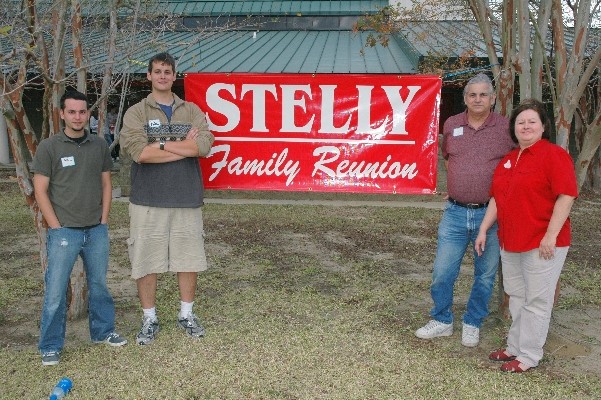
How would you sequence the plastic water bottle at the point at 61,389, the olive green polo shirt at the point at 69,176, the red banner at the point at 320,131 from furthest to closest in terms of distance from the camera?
the red banner at the point at 320,131
the olive green polo shirt at the point at 69,176
the plastic water bottle at the point at 61,389

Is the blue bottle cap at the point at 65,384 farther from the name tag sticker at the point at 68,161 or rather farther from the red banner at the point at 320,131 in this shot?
the red banner at the point at 320,131

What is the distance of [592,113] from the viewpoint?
47.8 ft

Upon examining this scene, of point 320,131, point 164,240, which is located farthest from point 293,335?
point 320,131

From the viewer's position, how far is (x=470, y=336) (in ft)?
15.1

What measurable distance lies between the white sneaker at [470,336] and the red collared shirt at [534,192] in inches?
33.1

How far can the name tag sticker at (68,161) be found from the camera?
13.5ft

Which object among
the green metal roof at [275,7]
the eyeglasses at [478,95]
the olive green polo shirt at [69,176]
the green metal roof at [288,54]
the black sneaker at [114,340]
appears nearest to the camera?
the olive green polo shirt at [69,176]

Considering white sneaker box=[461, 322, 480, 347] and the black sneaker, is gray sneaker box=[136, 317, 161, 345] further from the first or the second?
white sneaker box=[461, 322, 480, 347]

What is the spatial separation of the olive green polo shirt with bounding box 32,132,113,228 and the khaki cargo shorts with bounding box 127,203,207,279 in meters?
0.38

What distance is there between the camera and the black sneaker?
448 cm

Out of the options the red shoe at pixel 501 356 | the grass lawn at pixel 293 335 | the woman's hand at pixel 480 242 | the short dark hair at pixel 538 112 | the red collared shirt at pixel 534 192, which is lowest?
the grass lawn at pixel 293 335

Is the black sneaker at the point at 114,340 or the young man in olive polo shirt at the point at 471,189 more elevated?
the young man in olive polo shirt at the point at 471,189

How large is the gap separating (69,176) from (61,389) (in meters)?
1.35

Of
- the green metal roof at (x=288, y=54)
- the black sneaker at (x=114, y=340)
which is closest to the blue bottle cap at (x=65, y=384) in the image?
the black sneaker at (x=114, y=340)
